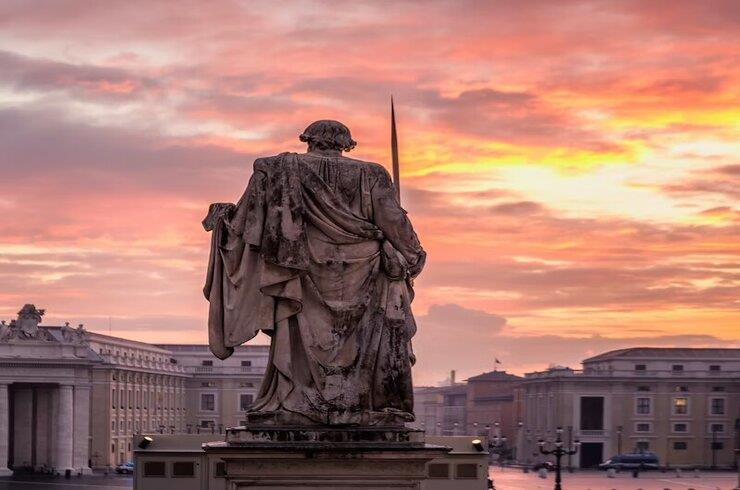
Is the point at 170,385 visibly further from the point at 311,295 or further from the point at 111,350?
the point at 311,295

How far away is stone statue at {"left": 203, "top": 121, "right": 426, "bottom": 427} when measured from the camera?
42.2 feet

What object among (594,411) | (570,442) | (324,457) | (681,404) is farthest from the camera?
(681,404)

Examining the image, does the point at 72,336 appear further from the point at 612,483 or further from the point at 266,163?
the point at 266,163

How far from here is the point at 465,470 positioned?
26.6 metres

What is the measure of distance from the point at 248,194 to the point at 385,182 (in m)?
0.95

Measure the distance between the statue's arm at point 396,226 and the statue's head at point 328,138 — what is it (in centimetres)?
65

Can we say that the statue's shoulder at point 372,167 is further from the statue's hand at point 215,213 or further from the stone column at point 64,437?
the stone column at point 64,437

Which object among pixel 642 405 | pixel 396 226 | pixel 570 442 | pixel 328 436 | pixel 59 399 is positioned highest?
pixel 396 226

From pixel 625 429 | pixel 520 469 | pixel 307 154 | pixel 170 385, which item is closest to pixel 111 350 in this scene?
pixel 170 385

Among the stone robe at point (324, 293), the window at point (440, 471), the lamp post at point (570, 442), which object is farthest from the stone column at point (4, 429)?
the stone robe at point (324, 293)

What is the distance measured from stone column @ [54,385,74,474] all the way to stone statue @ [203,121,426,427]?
14207 cm

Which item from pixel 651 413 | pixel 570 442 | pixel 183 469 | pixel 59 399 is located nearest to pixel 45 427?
pixel 59 399

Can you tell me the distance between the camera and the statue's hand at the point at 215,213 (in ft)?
43.5

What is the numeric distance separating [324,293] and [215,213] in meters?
1.00
